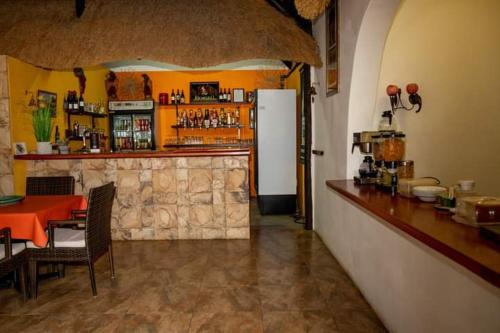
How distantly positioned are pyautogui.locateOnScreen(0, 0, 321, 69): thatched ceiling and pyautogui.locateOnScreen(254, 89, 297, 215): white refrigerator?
201cm

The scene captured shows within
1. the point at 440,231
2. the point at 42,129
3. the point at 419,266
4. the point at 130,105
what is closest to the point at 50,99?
the point at 42,129

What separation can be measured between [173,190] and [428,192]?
10.0ft

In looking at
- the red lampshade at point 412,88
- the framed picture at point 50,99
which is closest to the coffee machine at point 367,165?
the red lampshade at point 412,88

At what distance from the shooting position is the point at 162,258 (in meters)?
3.65

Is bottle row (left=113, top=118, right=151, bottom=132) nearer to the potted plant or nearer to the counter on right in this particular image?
the potted plant

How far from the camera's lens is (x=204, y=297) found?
8.96ft

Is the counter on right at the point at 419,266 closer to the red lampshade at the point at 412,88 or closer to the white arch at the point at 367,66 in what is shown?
the white arch at the point at 367,66

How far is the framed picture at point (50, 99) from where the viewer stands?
453cm

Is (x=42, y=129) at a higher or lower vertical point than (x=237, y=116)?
lower

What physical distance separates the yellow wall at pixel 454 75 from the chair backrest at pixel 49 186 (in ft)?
10.4

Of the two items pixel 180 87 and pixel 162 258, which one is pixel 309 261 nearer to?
pixel 162 258

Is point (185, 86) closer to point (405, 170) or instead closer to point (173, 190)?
point (173, 190)

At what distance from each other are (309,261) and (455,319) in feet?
6.77

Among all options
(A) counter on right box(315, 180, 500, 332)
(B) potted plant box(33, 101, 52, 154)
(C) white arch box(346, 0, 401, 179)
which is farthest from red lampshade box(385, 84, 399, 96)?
(B) potted plant box(33, 101, 52, 154)
